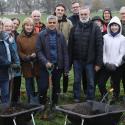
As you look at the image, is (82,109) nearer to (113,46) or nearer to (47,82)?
(47,82)

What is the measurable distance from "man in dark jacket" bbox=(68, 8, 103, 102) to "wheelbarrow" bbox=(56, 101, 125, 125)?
Result: 1.45m

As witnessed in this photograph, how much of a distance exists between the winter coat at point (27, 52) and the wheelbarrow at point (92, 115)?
1748 mm

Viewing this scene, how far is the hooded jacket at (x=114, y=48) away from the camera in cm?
716

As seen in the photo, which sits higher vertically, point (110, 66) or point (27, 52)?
point (27, 52)

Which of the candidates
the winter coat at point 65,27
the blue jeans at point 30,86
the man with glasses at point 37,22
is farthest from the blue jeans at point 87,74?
the man with glasses at point 37,22

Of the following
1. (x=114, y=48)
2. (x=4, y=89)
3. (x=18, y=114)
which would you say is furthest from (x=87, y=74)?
(x=18, y=114)

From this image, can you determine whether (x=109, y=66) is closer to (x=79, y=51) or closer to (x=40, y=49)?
(x=79, y=51)

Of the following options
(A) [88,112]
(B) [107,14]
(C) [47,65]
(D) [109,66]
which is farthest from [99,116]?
(B) [107,14]

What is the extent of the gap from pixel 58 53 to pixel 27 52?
2.11ft

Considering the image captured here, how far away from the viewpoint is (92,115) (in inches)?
198

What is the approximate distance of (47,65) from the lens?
6566mm

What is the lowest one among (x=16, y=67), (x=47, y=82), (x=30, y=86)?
(x=30, y=86)

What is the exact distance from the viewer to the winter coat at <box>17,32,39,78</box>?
6.94m

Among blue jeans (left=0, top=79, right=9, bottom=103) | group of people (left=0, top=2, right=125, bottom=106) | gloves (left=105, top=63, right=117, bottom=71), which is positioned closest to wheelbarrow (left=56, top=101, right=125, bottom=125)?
group of people (left=0, top=2, right=125, bottom=106)
